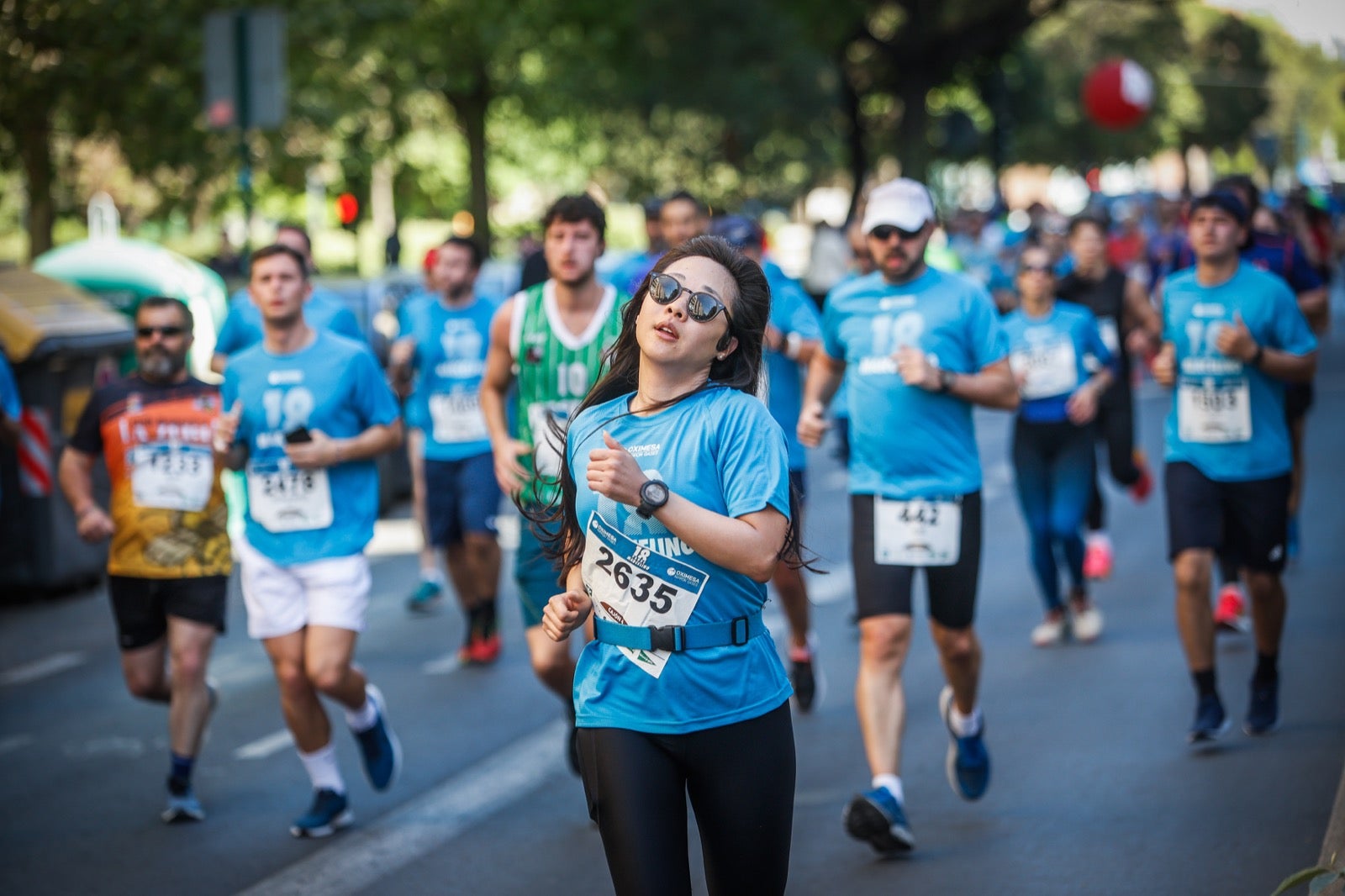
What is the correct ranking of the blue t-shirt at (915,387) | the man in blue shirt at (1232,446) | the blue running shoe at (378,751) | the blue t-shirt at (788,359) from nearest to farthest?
the blue t-shirt at (915,387) → the blue running shoe at (378,751) → the man in blue shirt at (1232,446) → the blue t-shirt at (788,359)

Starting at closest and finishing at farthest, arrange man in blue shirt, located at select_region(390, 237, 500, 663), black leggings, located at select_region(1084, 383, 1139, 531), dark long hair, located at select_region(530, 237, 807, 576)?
dark long hair, located at select_region(530, 237, 807, 576) < man in blue shirt, located at select_region(390, 237, 500, 663) < black leggings, located at select_region(1084, 383, 1139, 531)

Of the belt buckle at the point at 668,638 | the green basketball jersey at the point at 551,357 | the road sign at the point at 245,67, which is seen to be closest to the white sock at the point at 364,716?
the green basketball jersey at the point at 551,357

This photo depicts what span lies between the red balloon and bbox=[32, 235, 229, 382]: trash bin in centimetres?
2196

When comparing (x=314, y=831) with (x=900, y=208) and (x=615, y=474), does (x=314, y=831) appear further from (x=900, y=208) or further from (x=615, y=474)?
(x=615, y=474)

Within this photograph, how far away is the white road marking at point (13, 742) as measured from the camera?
7675mm

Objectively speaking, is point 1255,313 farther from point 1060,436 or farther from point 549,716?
point 549,716

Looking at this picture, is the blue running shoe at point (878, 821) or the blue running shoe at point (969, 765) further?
the blue running shoe at point (969, 765)

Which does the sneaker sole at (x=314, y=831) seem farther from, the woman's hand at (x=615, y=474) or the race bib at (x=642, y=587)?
the woman's hand at (x=615, y=474)

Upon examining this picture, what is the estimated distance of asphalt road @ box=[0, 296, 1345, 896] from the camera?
18.7 ft

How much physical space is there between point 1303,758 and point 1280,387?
4.78 feet

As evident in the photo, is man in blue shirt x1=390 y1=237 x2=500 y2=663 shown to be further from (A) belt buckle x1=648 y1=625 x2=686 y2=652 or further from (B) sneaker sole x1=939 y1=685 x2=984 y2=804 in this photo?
(A) belt buckle x1=648 y1=625 x2=686 y2=652

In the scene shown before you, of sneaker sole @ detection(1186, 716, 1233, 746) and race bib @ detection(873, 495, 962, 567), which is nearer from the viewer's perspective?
race bib @ detection(873, 495, 962, 567)

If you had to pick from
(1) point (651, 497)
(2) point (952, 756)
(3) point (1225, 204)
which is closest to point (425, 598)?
(2) point (952, 756)

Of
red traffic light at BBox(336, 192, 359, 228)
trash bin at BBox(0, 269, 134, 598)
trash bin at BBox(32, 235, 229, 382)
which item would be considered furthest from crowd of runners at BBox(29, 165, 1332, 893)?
red traffic light at BBox(336, 192, 359, 228)
